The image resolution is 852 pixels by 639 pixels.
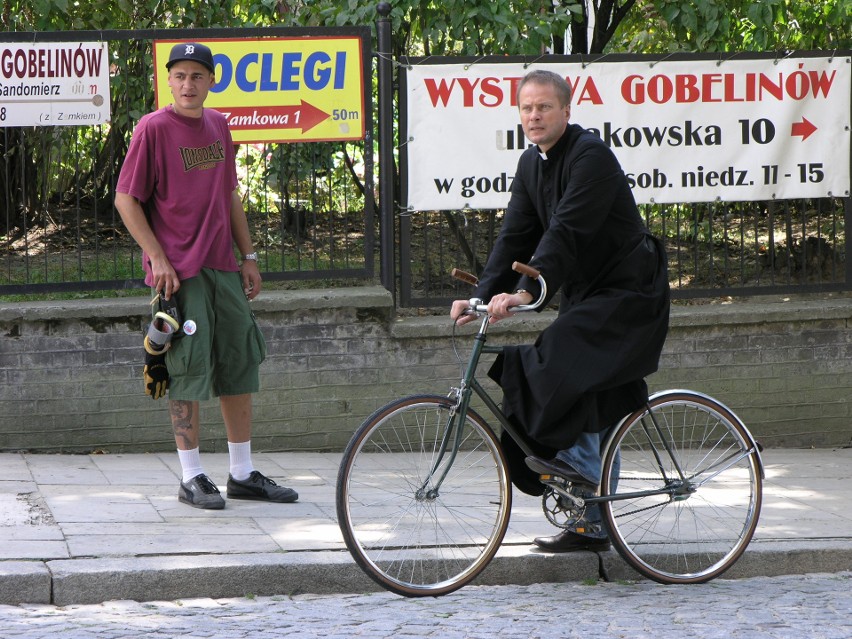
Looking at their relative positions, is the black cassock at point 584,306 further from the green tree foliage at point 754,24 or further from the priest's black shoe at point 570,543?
the green tree foliage at point 754,24

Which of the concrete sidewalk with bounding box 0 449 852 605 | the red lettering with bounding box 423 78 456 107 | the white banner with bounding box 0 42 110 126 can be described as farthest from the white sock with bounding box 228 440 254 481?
the red lettering with bounding box 423 78 456 107

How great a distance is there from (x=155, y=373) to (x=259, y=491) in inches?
29.3

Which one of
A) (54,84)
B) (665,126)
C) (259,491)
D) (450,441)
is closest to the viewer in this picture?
(450,441)

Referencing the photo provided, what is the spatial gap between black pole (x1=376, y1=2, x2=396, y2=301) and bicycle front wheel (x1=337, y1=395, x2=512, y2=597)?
2724 millimetres

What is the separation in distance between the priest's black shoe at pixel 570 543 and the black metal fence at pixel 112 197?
266 cm

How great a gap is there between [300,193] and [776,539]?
3.41 meters

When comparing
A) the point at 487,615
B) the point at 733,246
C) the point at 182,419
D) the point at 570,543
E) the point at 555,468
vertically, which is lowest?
the point at 487,615

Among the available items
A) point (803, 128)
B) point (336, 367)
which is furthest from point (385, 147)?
point (803, 128)

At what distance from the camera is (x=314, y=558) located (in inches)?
186

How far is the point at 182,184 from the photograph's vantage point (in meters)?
5.36

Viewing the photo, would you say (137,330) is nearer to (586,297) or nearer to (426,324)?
(426,324)

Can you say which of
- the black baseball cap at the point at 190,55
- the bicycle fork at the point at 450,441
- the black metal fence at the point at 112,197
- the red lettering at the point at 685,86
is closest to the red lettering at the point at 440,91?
the black metal fence at the point at 112,197

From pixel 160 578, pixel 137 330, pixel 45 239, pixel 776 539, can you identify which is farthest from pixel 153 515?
pixel 776 539

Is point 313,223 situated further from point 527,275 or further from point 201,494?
point 527,275
